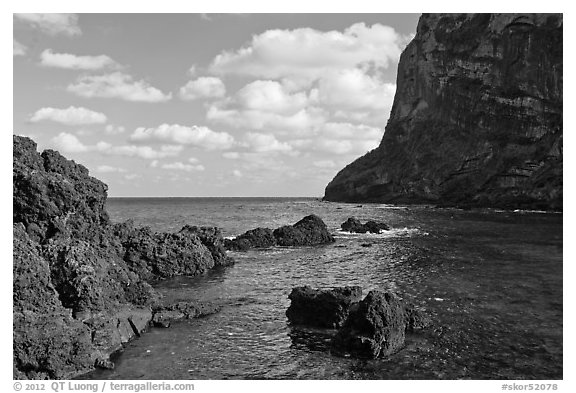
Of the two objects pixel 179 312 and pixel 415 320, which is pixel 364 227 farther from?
pixel 179 312

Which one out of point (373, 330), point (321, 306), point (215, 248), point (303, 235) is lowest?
point (373, 330)

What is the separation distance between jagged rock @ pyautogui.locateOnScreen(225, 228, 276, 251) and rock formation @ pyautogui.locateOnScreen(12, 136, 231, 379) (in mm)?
15452

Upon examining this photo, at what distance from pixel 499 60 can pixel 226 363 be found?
458 feet

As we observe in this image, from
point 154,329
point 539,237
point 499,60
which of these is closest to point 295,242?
point 539,237

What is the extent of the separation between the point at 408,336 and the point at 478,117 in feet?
433

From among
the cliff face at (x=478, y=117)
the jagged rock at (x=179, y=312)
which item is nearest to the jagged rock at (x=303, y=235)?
the jagged rock at (x=179, y=312)

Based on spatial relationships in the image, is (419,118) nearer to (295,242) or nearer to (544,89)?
(544,89)

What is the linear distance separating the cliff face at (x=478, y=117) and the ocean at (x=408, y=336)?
7907cm

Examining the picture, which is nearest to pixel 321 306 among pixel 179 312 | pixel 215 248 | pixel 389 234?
pixel 179 312

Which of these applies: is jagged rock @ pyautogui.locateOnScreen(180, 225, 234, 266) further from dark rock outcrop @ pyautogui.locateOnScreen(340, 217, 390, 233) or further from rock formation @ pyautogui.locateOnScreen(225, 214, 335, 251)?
dark rock outcrop @ pyautogui.locateOnScreen(340, 217, 390, 233)

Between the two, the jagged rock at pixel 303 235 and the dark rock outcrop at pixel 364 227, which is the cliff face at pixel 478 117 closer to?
the dark rock outcrop at pixel 364 227

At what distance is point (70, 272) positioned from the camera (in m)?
22.0

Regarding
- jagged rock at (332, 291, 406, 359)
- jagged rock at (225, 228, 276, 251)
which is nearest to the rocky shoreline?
jagged rock at (332, 291, 406, 359)
